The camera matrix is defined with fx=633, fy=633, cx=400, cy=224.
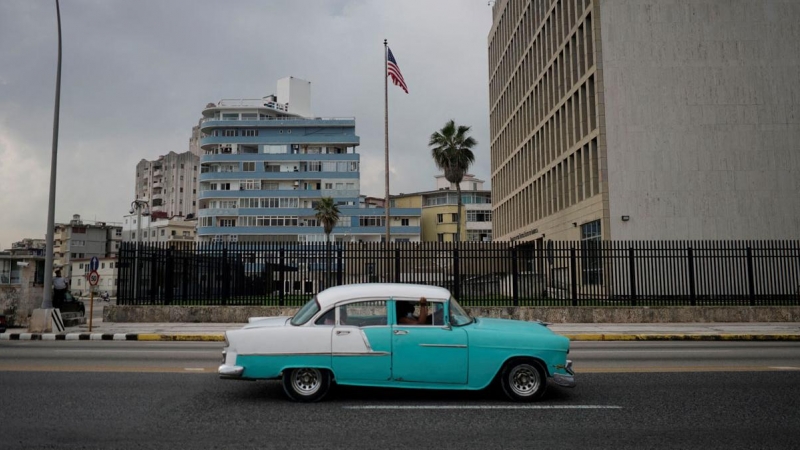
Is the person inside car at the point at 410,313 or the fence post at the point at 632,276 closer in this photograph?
the person inside car at the point at 410,313

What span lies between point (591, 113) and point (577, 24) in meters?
5.48

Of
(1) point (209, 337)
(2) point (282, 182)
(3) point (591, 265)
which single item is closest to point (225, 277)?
(1) point (209, 337)

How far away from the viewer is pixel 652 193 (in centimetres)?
3017

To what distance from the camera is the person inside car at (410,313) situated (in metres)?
7.48

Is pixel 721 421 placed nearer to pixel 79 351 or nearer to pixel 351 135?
pixel 79 351

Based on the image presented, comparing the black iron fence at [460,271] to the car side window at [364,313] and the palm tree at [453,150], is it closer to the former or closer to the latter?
the car side window at [364,313]

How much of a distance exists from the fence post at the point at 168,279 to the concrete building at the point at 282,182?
55.9 meters

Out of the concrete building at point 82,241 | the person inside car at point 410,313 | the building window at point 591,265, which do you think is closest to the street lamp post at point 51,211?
the person inside car at point 410,313

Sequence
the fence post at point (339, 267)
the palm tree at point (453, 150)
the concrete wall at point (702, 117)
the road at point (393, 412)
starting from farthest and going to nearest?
the palm tree at point (453, 150) < the concrete wall at point (702, 117) < the fence post at point (339, 267) < the road at point (393, 412)

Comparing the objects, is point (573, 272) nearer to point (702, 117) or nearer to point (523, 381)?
point (523, 381)

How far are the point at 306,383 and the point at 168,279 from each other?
580 inches

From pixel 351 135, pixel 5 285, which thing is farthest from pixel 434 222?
pixel 5 285

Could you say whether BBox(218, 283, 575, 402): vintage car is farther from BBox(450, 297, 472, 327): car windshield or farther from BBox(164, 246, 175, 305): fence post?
BBox(164, 246, 175, 305): fence post

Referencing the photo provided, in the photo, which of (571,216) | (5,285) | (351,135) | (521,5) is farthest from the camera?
(351,135)
